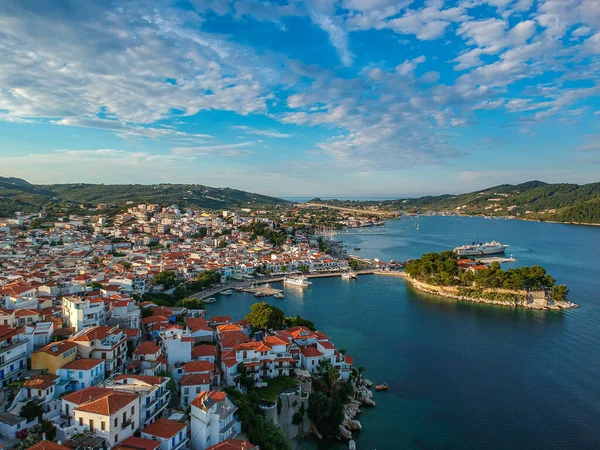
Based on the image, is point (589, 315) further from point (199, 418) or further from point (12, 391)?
point (12, 391)

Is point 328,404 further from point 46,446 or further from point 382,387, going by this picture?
point 46,446

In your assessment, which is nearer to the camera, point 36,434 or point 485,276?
point 36,434

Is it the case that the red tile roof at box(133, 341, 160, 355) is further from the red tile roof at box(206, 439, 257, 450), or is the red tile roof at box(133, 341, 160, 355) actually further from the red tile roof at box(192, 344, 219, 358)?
the red tile roof at box(206, 439, 257, 450)

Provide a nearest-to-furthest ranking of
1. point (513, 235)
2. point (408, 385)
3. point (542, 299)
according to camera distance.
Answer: point (408, 385) → point (542, 299) → point (513, 235)

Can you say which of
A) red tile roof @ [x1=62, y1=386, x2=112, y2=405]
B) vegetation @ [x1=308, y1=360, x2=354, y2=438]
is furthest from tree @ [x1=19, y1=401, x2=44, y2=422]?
Answer: vegetation @ [x1=308, y1=360, x2=354, y2=438]

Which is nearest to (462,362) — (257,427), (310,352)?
(310,352)

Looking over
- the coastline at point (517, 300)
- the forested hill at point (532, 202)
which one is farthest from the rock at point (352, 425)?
the forested hill at point (532, 202)

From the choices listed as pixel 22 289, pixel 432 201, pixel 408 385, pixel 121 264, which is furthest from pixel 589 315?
pixel 432 201
